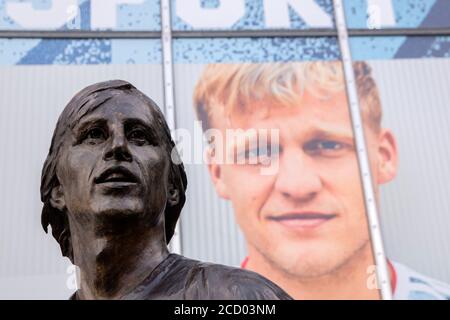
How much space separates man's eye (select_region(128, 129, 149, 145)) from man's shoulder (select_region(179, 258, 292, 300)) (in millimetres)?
434

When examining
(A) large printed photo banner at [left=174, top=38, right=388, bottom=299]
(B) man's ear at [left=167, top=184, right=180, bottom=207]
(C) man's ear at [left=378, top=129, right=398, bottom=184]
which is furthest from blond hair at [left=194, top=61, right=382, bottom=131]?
(B) man's ear at [left=167, top=184, right=180, bottom=207]

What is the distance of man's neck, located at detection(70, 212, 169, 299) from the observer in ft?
7.06

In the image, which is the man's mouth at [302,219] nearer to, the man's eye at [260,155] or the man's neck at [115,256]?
the man's eye at [260,155]

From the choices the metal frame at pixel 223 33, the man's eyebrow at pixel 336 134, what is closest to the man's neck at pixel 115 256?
the man's eyebrow at pixel 336 134

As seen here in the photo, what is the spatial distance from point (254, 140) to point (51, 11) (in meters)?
2.91

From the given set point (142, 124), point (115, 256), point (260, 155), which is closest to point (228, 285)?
point (115, 256)

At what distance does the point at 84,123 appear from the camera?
2.28 meters

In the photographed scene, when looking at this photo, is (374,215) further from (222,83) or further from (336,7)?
(336,7)

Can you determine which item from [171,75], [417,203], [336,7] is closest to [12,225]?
[171,75]

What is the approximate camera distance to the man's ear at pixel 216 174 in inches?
287

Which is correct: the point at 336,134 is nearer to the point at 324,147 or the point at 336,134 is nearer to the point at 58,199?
the point at 324,147

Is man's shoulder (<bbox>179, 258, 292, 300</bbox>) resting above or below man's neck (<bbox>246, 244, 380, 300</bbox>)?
below

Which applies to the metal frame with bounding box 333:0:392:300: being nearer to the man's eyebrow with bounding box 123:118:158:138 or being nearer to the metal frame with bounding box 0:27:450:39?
the metal frame with bounding box 0:27:450:39
